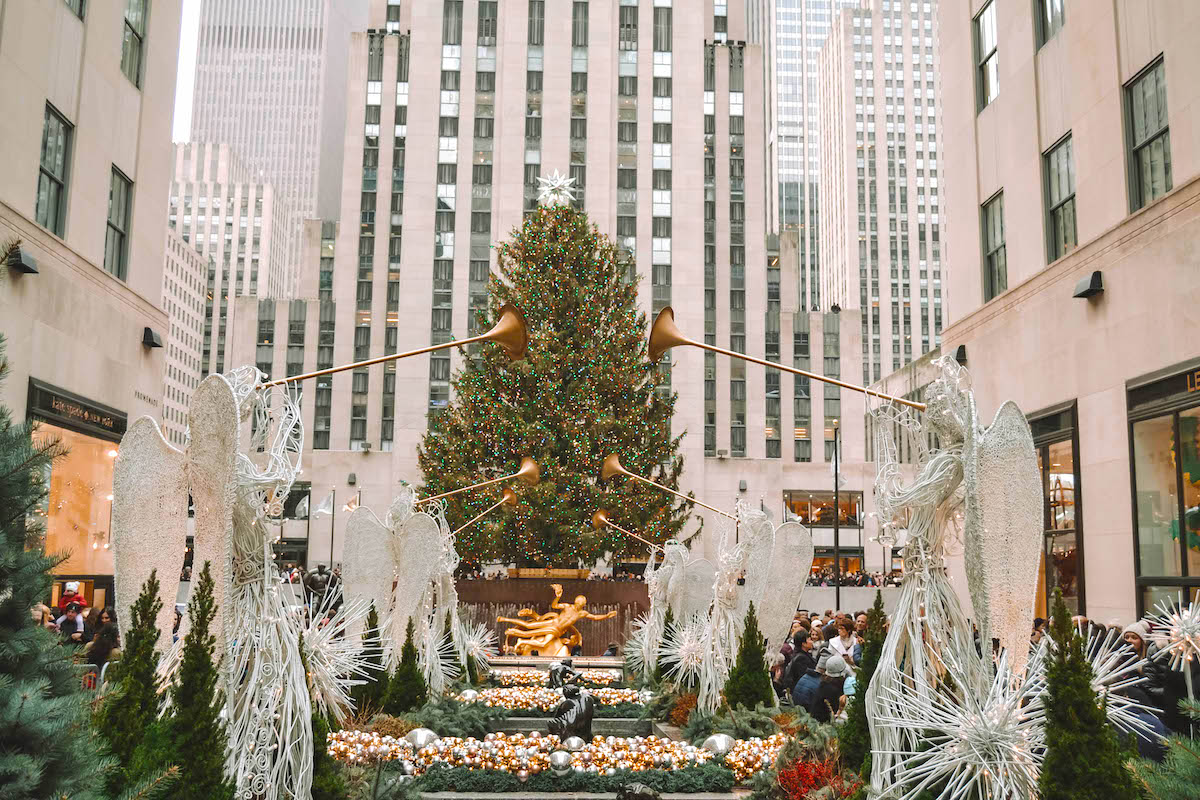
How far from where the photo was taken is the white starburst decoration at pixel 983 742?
266 inches

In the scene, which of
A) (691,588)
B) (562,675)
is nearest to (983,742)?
(562,675)

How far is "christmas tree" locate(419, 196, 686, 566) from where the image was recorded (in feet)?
115

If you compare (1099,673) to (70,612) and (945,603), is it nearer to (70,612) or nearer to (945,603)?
(945,603)

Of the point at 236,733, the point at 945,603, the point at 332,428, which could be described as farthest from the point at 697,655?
the point at 332,428

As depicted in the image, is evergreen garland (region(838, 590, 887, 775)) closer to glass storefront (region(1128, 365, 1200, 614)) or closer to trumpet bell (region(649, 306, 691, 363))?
trumpet bell (region(649, 306, 691, 363))

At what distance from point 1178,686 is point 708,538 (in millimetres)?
44922

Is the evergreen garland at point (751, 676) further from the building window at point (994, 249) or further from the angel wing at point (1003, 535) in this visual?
the building window at point (994, 249)

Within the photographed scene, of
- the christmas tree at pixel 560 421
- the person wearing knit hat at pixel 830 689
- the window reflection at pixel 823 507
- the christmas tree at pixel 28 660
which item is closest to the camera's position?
the christmas tree at pixel 28 660

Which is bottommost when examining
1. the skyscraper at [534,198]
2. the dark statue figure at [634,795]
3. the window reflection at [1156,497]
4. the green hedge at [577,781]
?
the green hedge at [577,781]

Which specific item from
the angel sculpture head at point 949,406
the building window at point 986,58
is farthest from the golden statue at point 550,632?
the angel sculpture head at point 949,406

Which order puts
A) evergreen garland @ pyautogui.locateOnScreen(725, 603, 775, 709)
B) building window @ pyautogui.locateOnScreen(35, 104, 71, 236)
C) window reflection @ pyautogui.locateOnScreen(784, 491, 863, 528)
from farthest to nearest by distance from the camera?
window reflection @ pyautogui.locateOnScreen(784, 491, 863, 528) → building window @ pyautogui.locateOnScreen(35, 104, 71, 236) → evergreen garland @ pyautogui.locateOnScreen(725, 603, 775, 709)

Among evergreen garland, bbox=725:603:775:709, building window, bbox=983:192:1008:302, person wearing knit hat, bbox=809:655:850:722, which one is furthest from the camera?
building window, bbox=983:192:1008:302

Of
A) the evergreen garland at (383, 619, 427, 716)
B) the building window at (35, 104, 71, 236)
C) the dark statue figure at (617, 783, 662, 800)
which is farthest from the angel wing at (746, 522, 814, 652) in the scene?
the building window at (35, 104, 71, 236)

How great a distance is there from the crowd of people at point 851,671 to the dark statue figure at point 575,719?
2.86 m
